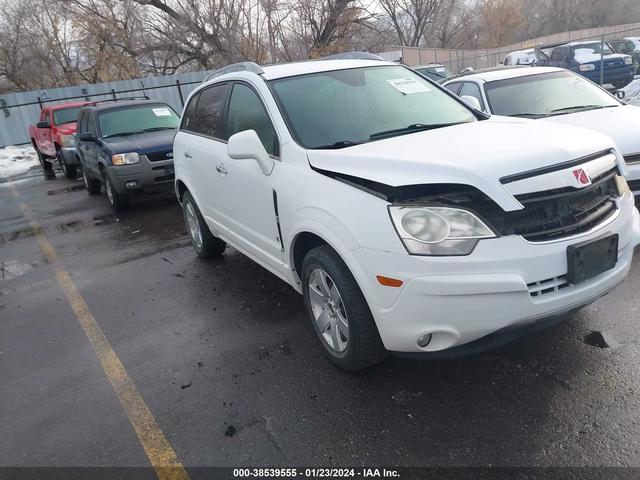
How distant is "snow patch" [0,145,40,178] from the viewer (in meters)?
17.4

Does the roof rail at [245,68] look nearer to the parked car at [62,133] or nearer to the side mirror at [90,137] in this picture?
the side mirror at [90,137]

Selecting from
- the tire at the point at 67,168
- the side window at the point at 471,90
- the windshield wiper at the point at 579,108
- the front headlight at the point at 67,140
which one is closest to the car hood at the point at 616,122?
the windshield wiper at the point at 579,108

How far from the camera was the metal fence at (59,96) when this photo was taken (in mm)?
22328

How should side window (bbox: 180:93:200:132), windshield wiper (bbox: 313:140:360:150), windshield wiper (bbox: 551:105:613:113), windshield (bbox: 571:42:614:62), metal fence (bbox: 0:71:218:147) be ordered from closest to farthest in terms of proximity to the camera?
windshield wiper (bbox: 313:140:360:150), side window (bbox: 180:93:200:132), windshield wiper (bbox: 551:105:613:113), windshield (bbox: 571:42:614:62), metal fence (bbox: 0:71:218:147)

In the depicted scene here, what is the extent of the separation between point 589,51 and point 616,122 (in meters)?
13.8

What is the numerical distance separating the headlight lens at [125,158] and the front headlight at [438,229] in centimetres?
666

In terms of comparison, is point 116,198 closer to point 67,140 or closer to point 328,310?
point 67,140

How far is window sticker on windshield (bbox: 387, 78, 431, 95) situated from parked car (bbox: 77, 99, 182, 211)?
534 cm

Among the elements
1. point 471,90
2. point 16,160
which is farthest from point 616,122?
point 16,160

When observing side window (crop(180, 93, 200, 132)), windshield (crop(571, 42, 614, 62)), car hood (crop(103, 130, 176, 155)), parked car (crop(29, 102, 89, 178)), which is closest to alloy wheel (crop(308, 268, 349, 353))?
side window (crop(180, 93, 200, 132))

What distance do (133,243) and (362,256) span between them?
5.12m

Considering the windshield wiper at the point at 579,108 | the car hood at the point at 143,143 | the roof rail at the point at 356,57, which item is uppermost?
the roof rail at the point at 356,57

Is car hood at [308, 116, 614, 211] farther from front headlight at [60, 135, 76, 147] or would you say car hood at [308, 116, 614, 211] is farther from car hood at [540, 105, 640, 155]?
front headlight at [60, 135, 76, 147]

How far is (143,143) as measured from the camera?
851 cm
